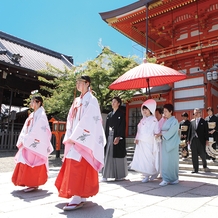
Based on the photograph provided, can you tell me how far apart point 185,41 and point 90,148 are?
36.3ft

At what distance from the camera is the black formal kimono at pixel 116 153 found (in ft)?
15.0

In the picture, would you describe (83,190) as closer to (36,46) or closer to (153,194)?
(153,194)

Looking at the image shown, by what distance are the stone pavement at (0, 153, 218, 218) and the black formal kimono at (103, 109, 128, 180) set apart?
567mm

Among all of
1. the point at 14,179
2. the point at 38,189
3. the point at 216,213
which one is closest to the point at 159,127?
the point at 216,213

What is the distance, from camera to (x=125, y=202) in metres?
2.94

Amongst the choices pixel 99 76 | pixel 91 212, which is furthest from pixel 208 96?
pixel 91 212

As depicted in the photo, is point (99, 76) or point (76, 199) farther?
point (99, 76)

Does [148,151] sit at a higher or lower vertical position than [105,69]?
lower

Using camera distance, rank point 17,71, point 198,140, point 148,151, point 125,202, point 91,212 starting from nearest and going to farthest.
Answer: point 91,212 → point 125,202 → point 148,151 → point 198,140 → point 17,71

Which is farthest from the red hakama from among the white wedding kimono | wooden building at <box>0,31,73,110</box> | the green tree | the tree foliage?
wooden building at <box>0,31,73,110</box>

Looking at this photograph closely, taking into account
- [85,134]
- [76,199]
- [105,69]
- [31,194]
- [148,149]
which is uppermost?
[105,69]

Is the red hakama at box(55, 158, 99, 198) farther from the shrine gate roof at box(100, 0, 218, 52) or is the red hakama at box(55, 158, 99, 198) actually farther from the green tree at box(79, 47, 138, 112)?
the shrine gate roof at box(100, 0, 218, 52)

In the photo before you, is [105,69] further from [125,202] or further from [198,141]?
[125,202]

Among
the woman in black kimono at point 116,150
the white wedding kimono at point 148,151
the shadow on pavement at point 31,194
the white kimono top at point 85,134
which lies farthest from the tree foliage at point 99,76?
the white kimono top at point 85,134
